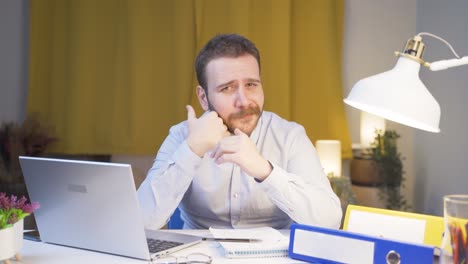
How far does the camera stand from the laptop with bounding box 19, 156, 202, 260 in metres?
1.17

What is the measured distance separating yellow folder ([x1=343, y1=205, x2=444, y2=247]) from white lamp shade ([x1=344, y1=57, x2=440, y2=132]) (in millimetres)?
330

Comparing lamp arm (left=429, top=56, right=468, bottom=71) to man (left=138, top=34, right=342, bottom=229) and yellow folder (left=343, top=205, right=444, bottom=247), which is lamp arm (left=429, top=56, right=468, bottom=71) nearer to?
yellow folder (left=343, top=205, right=444, bottom=247)

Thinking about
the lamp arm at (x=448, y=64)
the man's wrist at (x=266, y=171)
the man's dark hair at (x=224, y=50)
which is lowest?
the man's wrist at (x=266, y=171)

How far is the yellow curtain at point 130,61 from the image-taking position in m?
3.72

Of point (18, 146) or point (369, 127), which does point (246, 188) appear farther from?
point (369, 127)

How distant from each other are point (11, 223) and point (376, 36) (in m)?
3.40

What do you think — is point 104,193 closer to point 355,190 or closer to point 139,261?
point 139,261

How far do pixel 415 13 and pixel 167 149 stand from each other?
2.83 metres

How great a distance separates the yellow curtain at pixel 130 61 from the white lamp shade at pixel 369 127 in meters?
0.59

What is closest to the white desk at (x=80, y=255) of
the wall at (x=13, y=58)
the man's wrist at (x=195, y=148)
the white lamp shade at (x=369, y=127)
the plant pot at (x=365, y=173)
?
the man's wrist at (x=195, y=148)

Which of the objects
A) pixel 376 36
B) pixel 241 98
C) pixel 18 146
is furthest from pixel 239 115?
pixel 376 36

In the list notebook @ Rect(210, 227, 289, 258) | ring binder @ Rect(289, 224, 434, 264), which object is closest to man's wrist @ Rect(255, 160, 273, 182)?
notebook @ Rect(210, 227, 289, 258)

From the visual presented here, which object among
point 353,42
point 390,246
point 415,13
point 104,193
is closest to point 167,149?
point 104,193

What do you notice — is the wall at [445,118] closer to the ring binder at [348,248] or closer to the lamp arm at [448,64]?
the ring binder at [348,248]
